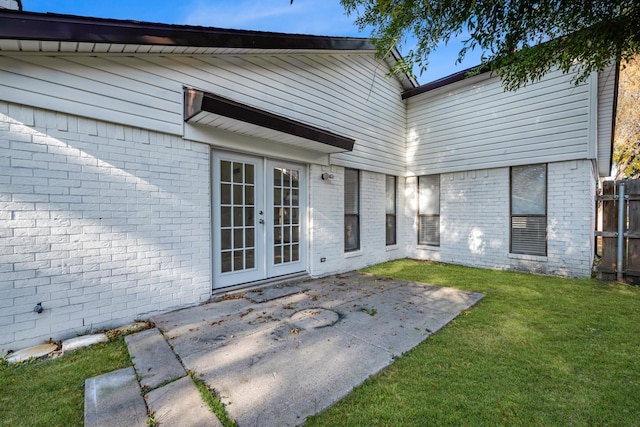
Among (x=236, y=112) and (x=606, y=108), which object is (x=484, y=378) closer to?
(x=236, y=112)

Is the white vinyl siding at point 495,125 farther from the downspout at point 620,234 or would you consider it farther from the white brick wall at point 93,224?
the white brick wall at point 93,224

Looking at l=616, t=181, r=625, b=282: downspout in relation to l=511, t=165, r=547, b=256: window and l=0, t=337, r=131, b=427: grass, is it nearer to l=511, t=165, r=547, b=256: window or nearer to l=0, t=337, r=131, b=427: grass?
l=511, t=165, r=547, b=256: window

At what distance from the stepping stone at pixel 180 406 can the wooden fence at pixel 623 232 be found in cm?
760

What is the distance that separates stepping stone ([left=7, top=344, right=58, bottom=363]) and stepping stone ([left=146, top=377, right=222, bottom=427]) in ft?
5.33

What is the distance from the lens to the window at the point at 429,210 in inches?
315

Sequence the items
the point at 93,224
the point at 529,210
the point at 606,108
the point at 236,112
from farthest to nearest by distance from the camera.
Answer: the point at 606,108, the point at 529,210, the point at 236,112, the point at 93,224

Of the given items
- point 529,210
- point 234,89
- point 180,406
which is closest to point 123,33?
point 234,89

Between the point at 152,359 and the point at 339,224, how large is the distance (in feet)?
14.8

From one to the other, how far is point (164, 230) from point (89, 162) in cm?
117

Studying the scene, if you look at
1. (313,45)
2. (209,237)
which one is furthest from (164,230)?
(313,45)

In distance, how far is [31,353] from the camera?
9.23ft

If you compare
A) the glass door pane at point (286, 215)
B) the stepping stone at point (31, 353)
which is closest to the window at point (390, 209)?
the glass door pane at point (286, 215)

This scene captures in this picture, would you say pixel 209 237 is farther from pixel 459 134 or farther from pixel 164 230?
pixel 459 134

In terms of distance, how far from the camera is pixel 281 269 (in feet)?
18.1
